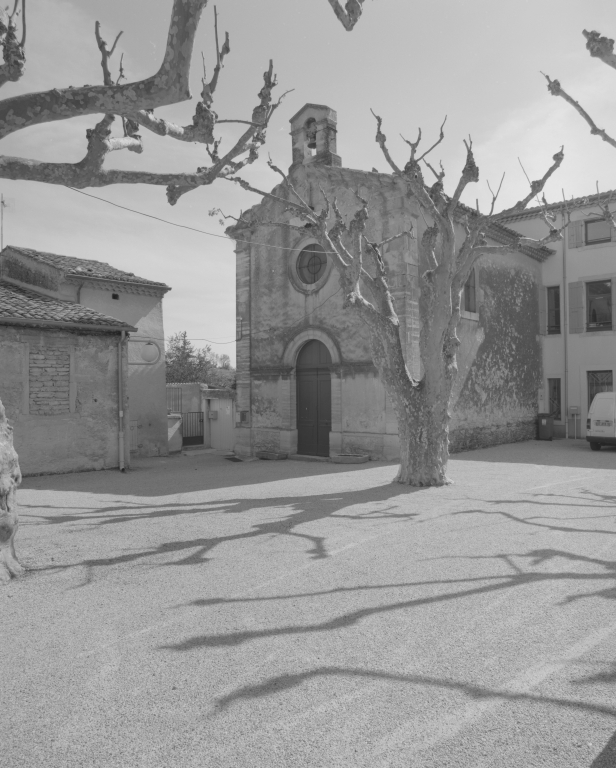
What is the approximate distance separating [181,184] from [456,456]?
1061cm

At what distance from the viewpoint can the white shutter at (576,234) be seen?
20.8 metres

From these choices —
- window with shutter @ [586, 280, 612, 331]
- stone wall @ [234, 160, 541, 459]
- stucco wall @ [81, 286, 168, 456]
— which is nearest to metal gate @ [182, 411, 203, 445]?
stucco wall @ [81, 286, 168, 456]

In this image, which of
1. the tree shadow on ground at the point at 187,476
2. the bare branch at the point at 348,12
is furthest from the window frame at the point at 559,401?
the bare branch at the point at 348,12

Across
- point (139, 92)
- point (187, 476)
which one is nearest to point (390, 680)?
point (139, 92)

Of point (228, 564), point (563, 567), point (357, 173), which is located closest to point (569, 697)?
point (563, 567)

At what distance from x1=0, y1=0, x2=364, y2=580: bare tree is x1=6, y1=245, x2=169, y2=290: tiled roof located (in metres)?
11.8

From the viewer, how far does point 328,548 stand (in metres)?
6.36

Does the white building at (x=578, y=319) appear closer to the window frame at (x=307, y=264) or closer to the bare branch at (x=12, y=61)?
the window frame at (x=307, y=264)

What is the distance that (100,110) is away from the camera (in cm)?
491

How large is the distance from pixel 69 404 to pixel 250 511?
7328 mm

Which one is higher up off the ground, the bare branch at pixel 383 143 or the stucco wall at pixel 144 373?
the bare branch at pixel 383 143

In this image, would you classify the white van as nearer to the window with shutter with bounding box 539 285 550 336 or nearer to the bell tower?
the window with shutter with bounding box 539 285 550 336

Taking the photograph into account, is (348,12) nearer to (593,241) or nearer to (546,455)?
(546,455)

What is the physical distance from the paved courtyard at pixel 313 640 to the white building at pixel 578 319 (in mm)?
13352
